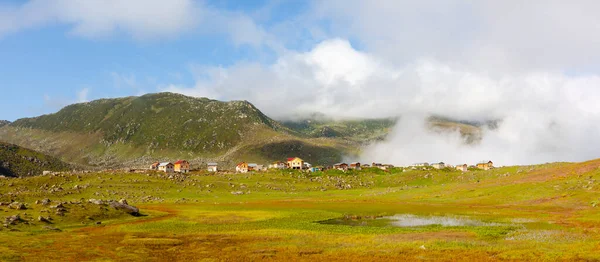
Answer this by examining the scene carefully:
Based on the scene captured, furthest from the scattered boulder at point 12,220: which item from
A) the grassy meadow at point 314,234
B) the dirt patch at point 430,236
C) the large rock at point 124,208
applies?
the dirt patch at point 430,236

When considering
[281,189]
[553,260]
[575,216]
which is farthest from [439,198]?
[553,260]

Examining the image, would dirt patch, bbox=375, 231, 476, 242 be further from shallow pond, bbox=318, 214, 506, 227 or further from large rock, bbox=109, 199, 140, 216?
large rock, bbox=109, 199, 140, 216

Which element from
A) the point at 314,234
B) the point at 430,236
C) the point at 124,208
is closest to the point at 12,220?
the point at 124,208

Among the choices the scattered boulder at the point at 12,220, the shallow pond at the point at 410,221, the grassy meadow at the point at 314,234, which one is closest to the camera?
the grassy meadow at the point at 314,234

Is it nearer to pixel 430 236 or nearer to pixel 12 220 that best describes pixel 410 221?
pixel 430 236

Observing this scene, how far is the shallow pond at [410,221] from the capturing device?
196 ft

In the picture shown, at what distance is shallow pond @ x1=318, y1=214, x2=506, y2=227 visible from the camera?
196ft

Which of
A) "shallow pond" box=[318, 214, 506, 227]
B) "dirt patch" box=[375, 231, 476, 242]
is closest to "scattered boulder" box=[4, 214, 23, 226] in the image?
"shallow pond" box=[318, 214, 506, 227]

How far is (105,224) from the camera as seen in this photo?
6044 centimetres

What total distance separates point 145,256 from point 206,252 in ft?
18.0

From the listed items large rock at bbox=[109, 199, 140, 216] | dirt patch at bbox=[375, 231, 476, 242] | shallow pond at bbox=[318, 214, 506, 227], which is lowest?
shallow pond at bbox=[318, 214, 506, 227]

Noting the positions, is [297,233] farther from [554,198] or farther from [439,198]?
[439,198]

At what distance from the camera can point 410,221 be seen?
65.2 meters

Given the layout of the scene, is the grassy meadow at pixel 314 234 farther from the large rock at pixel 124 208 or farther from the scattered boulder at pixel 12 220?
the large rock at pixel 124 208
